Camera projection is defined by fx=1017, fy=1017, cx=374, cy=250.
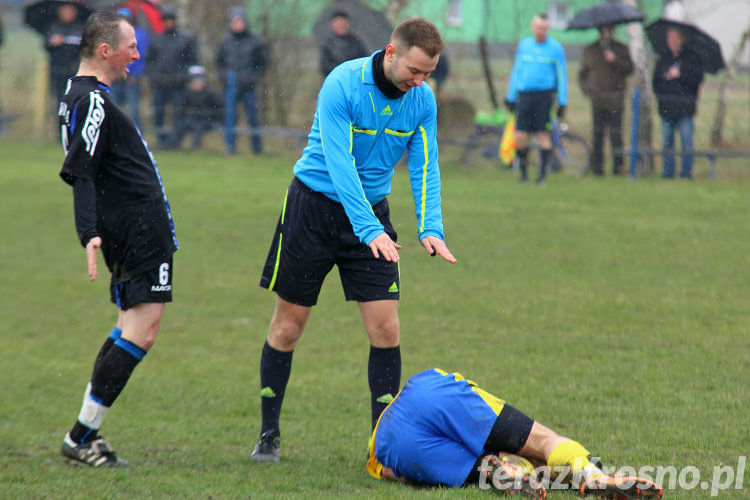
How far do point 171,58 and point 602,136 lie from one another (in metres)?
7.63

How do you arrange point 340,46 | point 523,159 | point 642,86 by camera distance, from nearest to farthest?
point 523,159
point 340,46
point 642,86

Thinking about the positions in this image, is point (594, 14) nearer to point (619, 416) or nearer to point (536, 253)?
point (536, 253)

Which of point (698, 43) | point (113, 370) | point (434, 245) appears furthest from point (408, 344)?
point (698, 43)

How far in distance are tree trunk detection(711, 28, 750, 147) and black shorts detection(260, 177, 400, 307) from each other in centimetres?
1274

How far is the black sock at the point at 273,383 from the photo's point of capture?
15.5 ft

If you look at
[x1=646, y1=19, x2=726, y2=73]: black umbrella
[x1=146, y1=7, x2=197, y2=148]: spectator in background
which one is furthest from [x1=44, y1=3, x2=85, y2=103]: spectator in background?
[x1=646, y1=19, x2=726, y2=73]: black umbrella

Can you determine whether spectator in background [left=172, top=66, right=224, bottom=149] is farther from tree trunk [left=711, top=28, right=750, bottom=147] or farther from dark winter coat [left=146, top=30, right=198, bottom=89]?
tree trunk [left=711, top=28, right=750, bottom=147]

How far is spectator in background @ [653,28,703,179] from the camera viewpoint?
1548cm

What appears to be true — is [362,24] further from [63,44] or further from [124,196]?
[124,196]

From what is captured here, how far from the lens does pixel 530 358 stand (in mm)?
6418

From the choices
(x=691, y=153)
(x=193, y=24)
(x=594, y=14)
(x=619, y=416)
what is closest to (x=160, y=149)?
(x=193, y=24)

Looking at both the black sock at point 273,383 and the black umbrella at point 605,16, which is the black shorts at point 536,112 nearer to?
the black umbrella at point 605,16

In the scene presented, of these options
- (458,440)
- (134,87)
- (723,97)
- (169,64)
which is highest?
(169,64)

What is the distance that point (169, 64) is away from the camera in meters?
18.0
